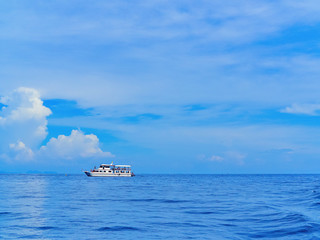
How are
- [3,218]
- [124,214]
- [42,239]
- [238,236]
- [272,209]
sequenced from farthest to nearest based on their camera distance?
[272,209] < [124,214] < [3,218] < [238,236] < [42,239]

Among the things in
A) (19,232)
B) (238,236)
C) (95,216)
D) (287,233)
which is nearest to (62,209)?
(95,216)

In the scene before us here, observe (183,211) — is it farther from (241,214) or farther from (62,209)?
(62,209)

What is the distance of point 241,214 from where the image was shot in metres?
26.4

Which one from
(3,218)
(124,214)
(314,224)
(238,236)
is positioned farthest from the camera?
(124,214)

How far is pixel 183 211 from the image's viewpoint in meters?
27.7

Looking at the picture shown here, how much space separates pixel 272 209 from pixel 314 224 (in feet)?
27.5

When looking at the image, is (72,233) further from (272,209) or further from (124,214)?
(272,209)

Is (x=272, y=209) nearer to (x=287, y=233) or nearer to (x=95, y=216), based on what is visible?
(x=287, y=233)

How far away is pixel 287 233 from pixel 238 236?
3.33 metres

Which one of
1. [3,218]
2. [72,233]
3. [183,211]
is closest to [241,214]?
[183,211]

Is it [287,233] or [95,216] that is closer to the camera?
[287,233]

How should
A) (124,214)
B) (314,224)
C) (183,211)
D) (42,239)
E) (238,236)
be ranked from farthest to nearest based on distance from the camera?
(183,211)
(124,214)
(314,224)
(238,236)
(42,239)

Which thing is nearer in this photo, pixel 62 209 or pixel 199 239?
pixel 199 239

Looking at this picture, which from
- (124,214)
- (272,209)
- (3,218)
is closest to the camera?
(3,218)
